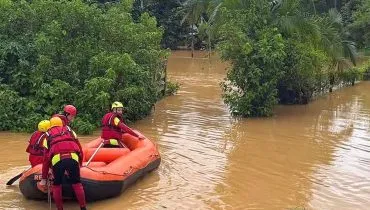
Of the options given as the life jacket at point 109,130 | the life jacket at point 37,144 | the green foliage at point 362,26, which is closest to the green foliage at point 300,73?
the life jacket at point 109,130

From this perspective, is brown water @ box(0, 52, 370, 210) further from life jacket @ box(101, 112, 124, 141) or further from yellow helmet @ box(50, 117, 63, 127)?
yellow helmet @ box(50, 117, 63, 127)

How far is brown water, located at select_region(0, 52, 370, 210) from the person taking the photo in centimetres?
884

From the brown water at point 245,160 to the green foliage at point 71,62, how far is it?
36.1 inches

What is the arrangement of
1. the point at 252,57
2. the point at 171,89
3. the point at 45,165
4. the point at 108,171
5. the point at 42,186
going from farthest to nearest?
the point at 171,89 → the point at 252,57 → the point at 108,171 → the point at 42,186 → the point at 45,165

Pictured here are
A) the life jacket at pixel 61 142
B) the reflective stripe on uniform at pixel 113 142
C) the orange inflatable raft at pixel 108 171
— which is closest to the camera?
the life jacket at pixel 61 142

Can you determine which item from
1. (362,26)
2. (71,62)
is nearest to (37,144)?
(71,62)

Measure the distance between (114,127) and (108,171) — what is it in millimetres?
1919

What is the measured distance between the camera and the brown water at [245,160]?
8.84 m

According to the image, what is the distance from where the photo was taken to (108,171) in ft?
27.6

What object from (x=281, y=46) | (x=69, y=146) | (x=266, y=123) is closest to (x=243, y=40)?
(x=281, y=46)

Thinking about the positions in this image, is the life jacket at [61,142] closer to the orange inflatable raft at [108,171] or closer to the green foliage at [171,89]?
the orange inflatable raft at [108,171]

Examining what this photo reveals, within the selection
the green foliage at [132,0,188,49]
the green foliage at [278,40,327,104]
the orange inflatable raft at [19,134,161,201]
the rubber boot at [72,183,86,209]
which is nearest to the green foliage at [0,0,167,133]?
the orange inflatable raft at [19,134,161,201]

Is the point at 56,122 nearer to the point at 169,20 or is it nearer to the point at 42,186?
the point at 42,186

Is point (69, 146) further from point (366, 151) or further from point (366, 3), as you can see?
point (366, 3)
